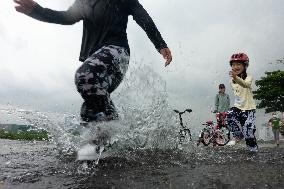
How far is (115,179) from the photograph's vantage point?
3.19m

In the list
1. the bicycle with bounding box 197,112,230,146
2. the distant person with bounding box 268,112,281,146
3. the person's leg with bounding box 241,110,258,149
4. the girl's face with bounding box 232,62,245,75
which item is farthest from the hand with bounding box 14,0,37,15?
the distant person with bounding box 268,112,281,146

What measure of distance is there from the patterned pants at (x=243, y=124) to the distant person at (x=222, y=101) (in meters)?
5.66

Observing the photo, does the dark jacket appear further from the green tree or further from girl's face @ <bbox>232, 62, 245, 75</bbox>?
the green tree

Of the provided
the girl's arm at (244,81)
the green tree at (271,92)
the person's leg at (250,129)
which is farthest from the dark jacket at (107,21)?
the green tree at (271,92)

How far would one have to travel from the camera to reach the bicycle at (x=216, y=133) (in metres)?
12.6

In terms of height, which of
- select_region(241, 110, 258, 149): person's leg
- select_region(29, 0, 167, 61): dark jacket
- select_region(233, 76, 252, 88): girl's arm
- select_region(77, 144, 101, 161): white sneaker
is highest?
select_region(29, 0, 167, 61): dark jacket

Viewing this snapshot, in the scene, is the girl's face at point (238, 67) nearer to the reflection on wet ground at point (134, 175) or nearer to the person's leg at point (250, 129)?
the person's leg at point (250, 129)

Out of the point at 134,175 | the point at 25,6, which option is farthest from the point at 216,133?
the point at 134,175

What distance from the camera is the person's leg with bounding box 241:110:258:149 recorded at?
265 inches

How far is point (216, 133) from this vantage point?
504 inches

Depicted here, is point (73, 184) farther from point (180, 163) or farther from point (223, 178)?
point (180, 163)

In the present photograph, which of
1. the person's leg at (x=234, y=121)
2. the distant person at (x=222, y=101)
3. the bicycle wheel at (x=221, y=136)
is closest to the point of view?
the person's leg at (x=234, y=121)

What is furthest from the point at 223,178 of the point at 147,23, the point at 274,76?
the point at 274,76

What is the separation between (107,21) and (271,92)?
118 ft
